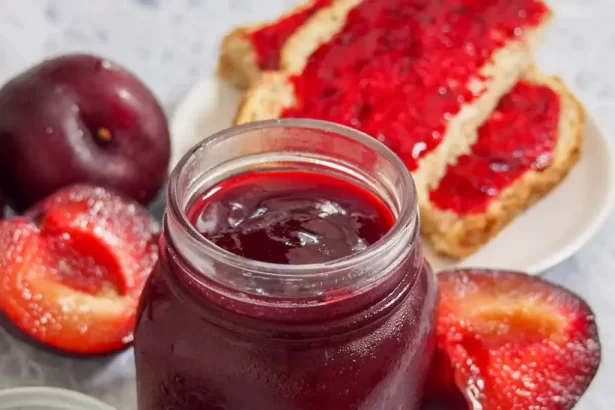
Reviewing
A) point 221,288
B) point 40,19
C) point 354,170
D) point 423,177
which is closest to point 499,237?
point 423,177

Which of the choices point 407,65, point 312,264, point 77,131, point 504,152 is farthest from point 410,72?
point 312,264

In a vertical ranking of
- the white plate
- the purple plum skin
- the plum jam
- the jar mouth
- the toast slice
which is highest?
the jar mouth

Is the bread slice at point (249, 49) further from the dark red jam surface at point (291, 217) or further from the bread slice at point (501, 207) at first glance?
the dark red jam surface at point (291, 217)

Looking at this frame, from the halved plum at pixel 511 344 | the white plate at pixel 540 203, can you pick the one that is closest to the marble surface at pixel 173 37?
the white plate at pixel 540 203

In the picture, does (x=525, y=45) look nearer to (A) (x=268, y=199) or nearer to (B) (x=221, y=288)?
(A) (x=268, y=199)

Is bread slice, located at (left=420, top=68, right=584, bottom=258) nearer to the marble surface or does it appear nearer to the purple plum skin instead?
the marble surface

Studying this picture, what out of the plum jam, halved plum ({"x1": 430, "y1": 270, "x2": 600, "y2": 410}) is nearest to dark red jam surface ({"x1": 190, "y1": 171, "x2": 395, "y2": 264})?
the plum jam
